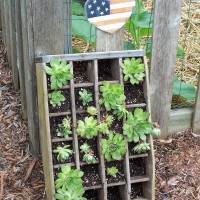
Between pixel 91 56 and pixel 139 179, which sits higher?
pixel 91 56

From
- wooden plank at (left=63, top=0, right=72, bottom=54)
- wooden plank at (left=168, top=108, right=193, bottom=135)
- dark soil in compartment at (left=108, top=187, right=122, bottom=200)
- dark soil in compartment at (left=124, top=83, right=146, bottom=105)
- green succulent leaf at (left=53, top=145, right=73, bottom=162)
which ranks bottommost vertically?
dark soil in compartment at (left=108, top=187, right=122, bottom=200)

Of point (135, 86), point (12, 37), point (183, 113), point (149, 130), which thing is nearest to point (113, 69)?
point (135, 86)

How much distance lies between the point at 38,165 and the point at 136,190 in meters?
0.60

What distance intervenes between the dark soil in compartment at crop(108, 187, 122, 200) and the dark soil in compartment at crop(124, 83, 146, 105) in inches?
18.4

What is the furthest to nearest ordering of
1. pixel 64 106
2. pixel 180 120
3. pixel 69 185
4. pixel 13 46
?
pixel 13 46 < pixel 180 120 < pixel 64 106 < pixel 69 185

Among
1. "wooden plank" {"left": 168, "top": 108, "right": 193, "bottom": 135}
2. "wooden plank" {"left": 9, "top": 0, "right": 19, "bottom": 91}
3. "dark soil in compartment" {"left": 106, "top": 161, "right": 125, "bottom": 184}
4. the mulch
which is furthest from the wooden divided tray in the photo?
"wooden plank" {"left": 9, "top": 0, "right": 19, "bottom": 91}

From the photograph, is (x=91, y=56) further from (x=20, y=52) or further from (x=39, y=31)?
(x=20, y=52)

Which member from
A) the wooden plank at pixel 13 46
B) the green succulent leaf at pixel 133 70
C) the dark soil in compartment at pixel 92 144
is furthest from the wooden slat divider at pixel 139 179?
the wooden plank at pixel 13 46

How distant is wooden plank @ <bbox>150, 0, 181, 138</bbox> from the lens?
2.84 meters

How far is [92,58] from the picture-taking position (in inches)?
106

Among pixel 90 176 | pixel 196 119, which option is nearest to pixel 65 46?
pixel 90 176

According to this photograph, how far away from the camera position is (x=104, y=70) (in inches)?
112

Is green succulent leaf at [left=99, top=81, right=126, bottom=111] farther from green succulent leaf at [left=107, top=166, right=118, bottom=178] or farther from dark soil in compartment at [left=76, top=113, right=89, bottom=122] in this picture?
green succulent leaf at [left=107, top=166, right=118, bottom=178]

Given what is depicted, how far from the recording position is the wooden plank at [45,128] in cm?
261
